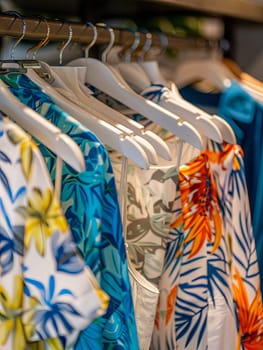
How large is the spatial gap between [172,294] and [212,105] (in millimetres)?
409

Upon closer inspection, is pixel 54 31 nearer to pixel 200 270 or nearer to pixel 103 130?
pixel 103 130

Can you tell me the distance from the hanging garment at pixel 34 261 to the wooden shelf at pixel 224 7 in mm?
378

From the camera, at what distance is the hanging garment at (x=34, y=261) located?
0.56m

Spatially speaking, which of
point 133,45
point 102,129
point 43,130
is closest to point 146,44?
point 133,45

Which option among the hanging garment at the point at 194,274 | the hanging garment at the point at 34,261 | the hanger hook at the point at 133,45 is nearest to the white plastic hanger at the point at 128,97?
the hanging garment at the point at 194,274

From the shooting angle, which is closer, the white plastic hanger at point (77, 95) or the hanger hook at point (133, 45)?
the white plastic hanger at point (77, 95)

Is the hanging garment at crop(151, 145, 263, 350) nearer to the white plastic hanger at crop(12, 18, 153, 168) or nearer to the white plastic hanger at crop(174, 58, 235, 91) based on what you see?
the white plastic hanger at crop(12, 18, 153, 168)

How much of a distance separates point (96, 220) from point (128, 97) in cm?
25

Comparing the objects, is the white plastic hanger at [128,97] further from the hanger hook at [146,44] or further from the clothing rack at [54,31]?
the hanger hook at [146,44]

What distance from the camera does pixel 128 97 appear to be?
2.75 ft

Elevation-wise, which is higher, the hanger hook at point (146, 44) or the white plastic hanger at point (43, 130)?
the white plastic hanger at point (43, 130)

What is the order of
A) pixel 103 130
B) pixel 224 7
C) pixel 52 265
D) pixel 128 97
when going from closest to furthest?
pixel 52 265 < pixel 103 130 < pixel 128 97 < pixel 224 7

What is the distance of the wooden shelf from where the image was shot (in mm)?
907

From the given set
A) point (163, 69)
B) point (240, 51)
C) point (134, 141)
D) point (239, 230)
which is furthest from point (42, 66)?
point (240, 51)
